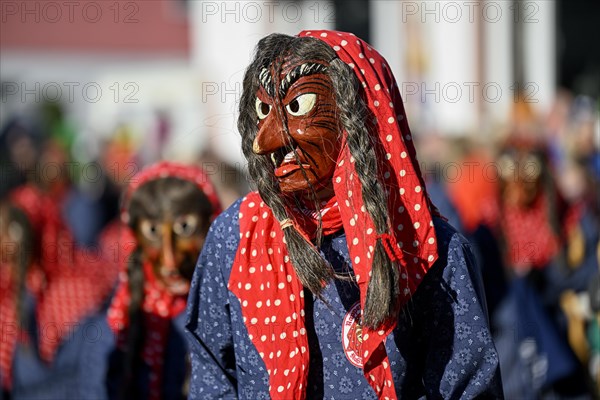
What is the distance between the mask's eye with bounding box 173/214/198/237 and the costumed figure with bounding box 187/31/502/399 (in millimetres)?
1256

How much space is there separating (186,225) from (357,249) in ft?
5.00

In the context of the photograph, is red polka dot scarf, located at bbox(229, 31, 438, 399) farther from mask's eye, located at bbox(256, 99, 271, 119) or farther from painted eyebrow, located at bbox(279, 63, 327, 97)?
mask's eye, located at bbox(256, 99, 271, 119)

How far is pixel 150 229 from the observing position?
4.05 meters

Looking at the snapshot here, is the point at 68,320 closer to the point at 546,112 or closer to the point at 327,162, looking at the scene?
the point at 327,162

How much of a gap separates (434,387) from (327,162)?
0.57 meters

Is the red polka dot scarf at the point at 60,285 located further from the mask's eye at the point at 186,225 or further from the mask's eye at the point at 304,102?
the mask's eye at the point at 304,102

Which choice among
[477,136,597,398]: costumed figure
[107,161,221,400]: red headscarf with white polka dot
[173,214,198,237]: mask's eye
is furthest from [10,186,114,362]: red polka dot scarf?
[477,136,597,398]: costumed figure

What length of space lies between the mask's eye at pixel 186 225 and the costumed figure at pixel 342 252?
49.4 inches

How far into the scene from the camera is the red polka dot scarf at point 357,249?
8.45 feet

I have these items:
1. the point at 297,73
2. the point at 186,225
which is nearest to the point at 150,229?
the point at 186,225

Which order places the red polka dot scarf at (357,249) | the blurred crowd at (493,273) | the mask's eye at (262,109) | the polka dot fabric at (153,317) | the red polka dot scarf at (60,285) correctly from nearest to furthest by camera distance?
the red polka dot scarf at (357,249) → the mask's eye at (262,109) → the polka dot fabric at (153,317) → the blurred crowd at (493,273) → the red polka dot scarf at (60,285)

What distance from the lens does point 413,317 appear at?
2662mm

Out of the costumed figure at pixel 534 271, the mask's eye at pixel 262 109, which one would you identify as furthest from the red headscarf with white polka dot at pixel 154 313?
the costumed figure at pixel 534 271

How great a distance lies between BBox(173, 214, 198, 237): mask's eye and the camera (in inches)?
157
